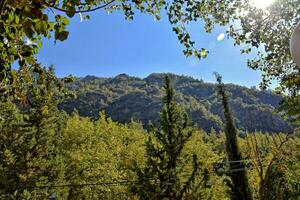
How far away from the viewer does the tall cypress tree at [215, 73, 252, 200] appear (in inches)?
1045

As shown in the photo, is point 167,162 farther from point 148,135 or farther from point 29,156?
point 29,156

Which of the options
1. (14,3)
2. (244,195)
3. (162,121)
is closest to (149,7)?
(14,3)

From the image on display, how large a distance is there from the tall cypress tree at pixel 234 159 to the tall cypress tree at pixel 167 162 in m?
4.57

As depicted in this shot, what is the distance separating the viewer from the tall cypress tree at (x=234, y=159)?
26.5 m

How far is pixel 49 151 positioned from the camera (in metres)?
32.8

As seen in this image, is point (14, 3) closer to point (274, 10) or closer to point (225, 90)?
point (274, 10)

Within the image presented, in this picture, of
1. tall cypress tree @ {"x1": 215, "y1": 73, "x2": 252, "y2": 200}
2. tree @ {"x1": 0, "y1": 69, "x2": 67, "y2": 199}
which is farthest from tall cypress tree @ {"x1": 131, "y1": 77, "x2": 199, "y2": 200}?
tree @ {"x1": 0, "y1": 69, "x2": 67, "y2": 199}

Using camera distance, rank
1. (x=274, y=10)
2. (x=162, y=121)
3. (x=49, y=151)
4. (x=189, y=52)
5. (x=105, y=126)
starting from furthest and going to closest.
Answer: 1. (x=105, y=126)
2. (x=49, y=151)
3. (x=162, y=121)
4. (x=274, y=10)
5. (x=189, y=52)

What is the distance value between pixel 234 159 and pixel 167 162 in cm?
765

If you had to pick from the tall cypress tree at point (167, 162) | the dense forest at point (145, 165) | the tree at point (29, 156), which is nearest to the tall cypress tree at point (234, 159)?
the dense forest at point (145, 165)

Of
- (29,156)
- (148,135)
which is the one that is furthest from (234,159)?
(29,156)

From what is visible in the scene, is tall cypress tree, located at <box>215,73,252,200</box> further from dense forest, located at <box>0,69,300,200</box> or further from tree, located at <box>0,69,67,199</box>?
tree, located at <box>0,69,67,199</box>

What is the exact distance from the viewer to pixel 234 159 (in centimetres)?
2770

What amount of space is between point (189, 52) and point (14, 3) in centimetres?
213
